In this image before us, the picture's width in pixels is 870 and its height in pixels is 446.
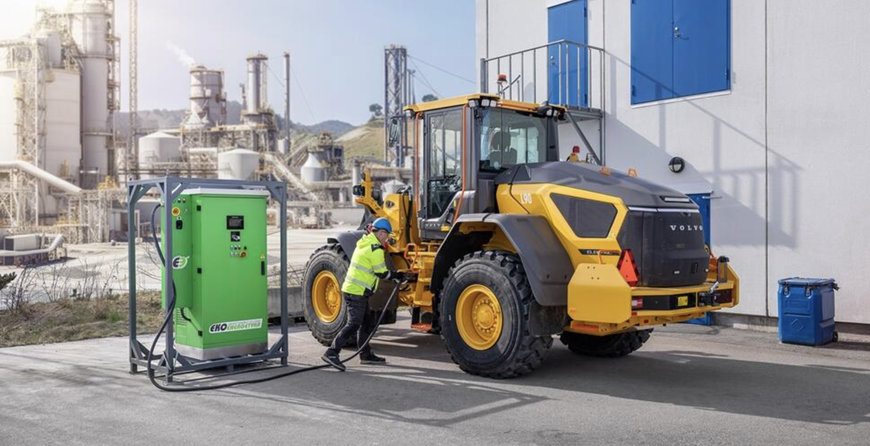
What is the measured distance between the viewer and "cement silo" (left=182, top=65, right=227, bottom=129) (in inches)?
2692

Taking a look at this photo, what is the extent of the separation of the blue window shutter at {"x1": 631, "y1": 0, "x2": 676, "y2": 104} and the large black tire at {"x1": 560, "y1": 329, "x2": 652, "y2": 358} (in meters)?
5.07

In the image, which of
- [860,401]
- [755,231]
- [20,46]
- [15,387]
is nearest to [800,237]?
[755,231]

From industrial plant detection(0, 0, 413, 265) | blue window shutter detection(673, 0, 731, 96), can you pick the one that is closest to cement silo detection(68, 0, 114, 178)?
industrial plant detection(0, 0, 413, 265)

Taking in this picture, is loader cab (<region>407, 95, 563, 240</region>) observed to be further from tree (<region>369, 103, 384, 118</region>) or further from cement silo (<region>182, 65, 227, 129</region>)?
tree (<region>369, 103, 384, 118</region>)

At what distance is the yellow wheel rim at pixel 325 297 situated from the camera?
34.3ft

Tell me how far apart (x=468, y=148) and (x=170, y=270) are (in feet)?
11.4

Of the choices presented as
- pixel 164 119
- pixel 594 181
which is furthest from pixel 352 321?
pixel 164 119

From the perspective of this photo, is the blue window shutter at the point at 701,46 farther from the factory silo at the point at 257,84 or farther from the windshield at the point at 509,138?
the factory silo at the point at 257,84

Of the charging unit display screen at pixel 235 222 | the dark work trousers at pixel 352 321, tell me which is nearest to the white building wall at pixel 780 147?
the dark work trousers at pixel 352 321

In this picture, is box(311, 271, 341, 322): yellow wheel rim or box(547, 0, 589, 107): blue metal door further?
box(547, 0, 589, 107): blue metal door

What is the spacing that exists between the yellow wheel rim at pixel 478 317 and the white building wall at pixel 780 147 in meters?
5.49

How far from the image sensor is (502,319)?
7.98m

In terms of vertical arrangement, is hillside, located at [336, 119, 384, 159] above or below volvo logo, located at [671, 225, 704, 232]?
above

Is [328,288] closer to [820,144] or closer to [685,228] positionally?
[685,228]
